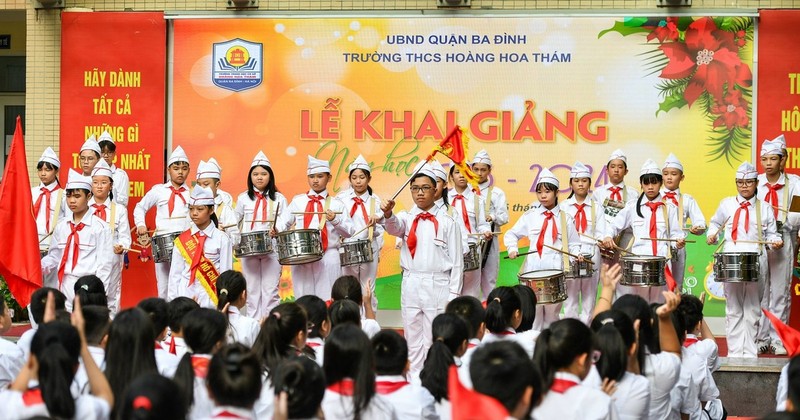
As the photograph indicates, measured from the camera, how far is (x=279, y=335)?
5938 mm

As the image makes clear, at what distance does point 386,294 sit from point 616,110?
3597 millimetres

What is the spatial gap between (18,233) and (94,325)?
4.98 meters

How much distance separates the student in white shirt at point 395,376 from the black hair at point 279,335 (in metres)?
0.71

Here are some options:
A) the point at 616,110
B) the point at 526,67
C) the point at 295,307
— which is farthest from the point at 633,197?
the point at 295,307

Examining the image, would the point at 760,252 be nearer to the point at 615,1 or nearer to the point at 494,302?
the point at 615,1

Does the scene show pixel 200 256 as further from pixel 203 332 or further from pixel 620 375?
pixel 620 375

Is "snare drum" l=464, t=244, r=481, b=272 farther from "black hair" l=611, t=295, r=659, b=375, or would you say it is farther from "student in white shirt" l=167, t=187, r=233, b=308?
"black hair" l=611, t=295, r=659, b=375

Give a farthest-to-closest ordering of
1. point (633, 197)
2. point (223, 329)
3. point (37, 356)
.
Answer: point (633, 197), point (223, 329), point (37, 356)

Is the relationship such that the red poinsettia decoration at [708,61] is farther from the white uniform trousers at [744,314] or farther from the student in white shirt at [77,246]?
the student in white shirt at [77,246]

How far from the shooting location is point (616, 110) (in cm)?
1345

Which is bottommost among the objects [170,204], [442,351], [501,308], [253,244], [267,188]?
[442,351]

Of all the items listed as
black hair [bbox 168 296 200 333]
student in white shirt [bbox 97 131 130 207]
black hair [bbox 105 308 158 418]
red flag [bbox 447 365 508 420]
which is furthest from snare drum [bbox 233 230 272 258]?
red flag [bbox 447 365 508 420]

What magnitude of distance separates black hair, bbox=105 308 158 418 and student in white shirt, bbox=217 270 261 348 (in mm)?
2105

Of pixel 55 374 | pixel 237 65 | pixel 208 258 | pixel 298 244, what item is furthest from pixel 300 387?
pixel 237 65
